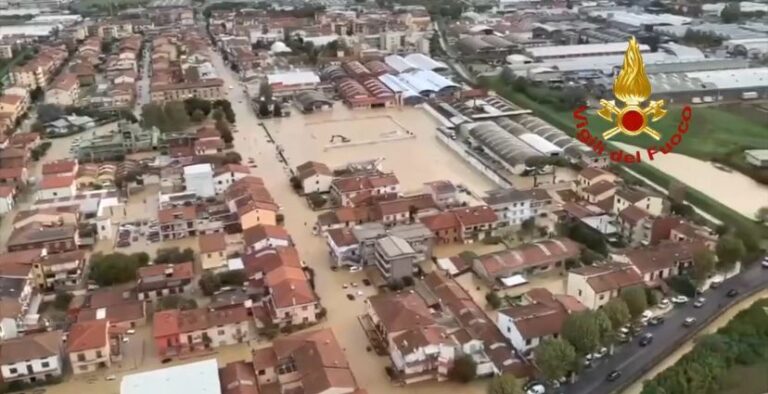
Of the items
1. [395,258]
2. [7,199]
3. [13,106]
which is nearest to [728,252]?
[395,258]

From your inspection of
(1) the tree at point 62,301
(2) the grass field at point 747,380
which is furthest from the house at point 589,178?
(1) the tree at point 62,301

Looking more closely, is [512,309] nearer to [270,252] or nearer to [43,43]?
[270,252]

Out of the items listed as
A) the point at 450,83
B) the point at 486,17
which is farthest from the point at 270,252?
the point at 486,17

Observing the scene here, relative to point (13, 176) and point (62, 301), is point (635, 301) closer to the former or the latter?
point (62, 301)

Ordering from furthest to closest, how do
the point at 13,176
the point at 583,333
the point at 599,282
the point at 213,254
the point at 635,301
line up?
the point at 13,176, the point at 213,254, the point at 599,282, the point at 635,301, the point at 583,333

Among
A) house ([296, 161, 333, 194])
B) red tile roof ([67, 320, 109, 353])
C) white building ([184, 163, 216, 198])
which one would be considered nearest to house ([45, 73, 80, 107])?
white building ([184, 163, 216, 198])

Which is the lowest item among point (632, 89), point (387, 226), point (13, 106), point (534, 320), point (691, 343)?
point (691, 343)
